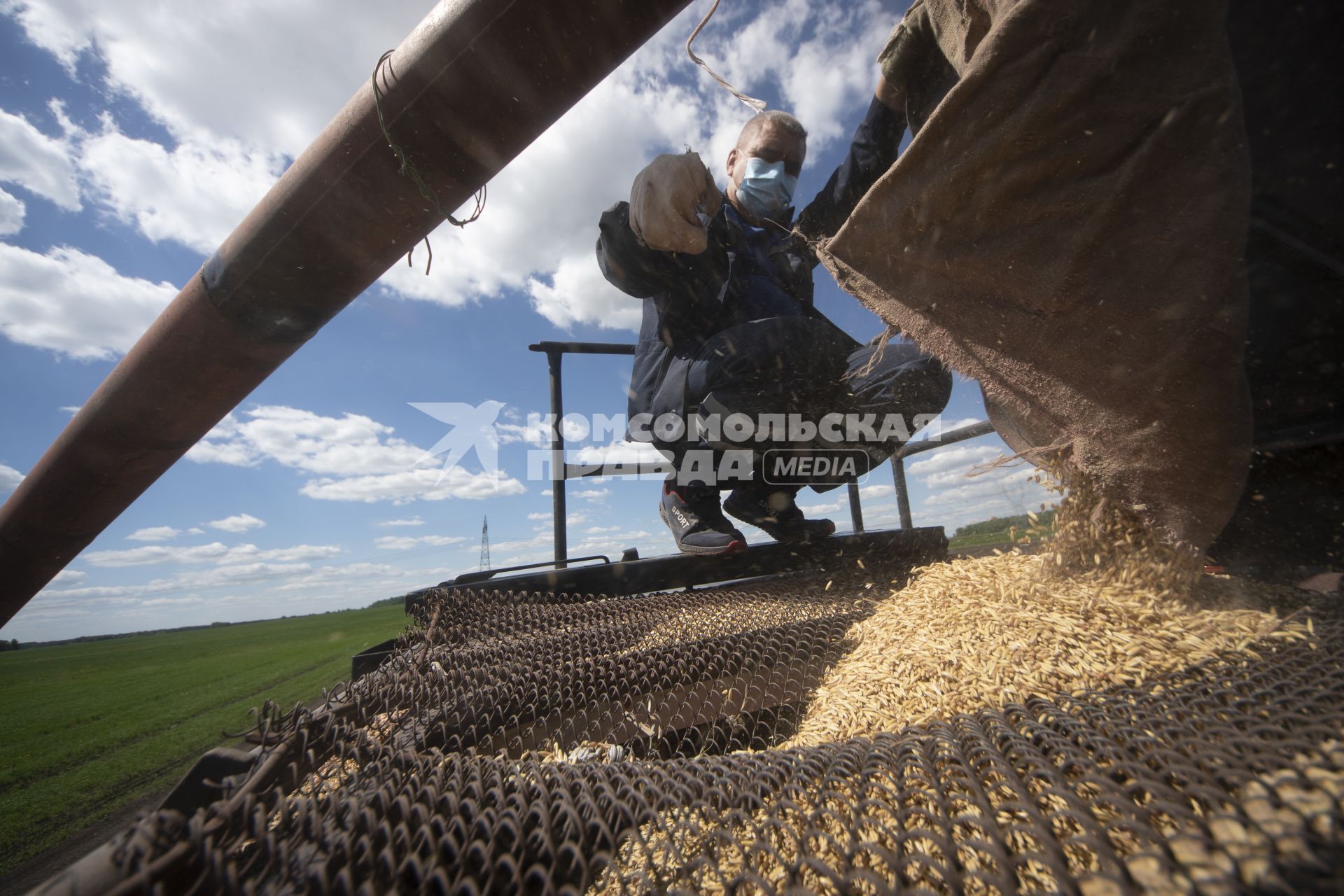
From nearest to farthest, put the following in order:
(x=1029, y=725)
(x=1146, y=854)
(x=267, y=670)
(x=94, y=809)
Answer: (x=1146, y=854) < (x=1029, y=725) < (x=94, y=809) < (x=267, y=670)

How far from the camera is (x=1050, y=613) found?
4.06ft

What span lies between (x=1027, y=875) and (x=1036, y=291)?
113cm

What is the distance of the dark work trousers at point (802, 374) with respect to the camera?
7.45 ft

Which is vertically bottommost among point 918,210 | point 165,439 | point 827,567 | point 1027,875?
point 1027,875

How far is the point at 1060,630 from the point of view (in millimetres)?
1158

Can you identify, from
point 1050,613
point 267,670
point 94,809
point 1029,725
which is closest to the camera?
point 1029,725

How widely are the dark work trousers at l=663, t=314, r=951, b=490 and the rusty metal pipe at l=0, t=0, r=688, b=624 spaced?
1.12 m

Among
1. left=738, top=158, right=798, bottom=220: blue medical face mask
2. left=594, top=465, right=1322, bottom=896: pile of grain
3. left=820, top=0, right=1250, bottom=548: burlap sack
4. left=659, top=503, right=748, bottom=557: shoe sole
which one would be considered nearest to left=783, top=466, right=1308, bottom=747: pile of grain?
left=594, top=465, right=1322, bottom=896: pile of grain

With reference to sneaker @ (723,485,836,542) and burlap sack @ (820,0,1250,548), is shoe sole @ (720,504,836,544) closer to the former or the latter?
sneaker @ (723,485,836,542)

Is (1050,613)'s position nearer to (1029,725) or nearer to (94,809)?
(1029,725)

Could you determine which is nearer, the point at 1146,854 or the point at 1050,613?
the point at 1146,854

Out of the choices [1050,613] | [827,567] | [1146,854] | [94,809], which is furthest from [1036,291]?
[94,809]

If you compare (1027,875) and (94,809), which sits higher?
(1027,875)

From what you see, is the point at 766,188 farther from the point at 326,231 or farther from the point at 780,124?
the point at 326,231
